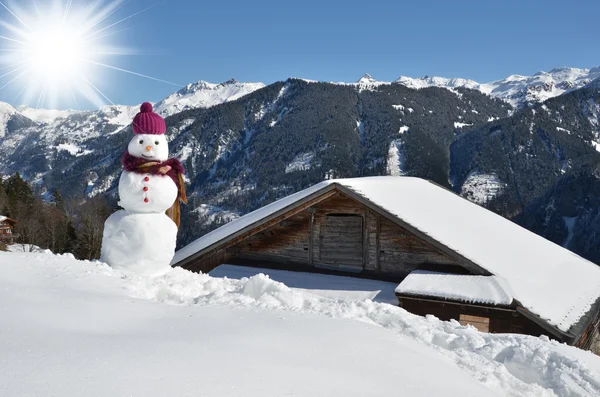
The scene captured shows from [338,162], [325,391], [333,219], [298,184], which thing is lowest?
[325,391]

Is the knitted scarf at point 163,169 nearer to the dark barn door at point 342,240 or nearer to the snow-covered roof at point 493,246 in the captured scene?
the snow-covered roof at point 493,246

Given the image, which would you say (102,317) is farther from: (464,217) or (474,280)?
(464,217)

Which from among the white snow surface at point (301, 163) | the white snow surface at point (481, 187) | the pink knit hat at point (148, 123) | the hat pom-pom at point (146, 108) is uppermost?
the white snow surface at point (301, 163)

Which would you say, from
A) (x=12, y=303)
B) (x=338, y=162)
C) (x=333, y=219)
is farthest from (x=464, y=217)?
(x=338, y=162)

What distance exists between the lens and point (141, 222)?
8.02 m

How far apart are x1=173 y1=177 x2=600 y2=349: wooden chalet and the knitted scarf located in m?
3.43

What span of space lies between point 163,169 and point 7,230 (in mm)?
49042

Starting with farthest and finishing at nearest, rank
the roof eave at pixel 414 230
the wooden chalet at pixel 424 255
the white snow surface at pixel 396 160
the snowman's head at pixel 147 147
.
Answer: the white snow surface at pixel 396 160
the roof eave at pixel 414 230
the wooden chalet at pixel 424 255
the snowman's head at pixel 147 147

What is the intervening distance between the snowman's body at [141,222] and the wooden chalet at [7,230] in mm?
44003

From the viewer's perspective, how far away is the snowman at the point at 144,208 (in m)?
7.99

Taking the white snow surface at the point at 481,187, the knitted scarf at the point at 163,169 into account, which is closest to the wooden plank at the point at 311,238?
the knitted scarf at the point at 163,169

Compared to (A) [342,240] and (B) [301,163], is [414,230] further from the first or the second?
(B) [301,163]

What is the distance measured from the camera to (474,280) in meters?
9.27

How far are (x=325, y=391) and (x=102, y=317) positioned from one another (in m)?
2.91
